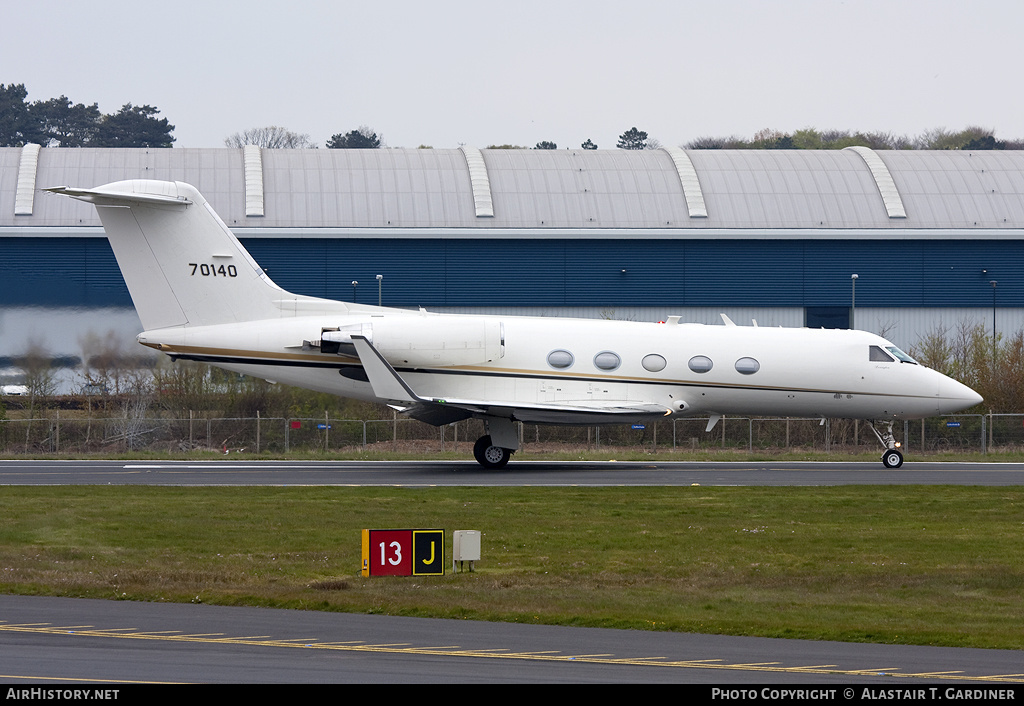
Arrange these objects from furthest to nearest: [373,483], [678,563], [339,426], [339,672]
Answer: [339,426] < [373,483] < [678,563] < [339,672]

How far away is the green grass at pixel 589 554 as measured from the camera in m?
14.5

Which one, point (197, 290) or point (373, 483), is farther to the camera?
point (197, 290)

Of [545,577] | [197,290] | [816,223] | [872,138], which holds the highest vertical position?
[872,138]

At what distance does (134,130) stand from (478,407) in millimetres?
106449

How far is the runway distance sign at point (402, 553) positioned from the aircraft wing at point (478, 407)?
1444cm

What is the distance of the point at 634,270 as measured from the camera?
63.7m

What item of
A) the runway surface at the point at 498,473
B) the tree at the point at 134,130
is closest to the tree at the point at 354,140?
the tree at the point at 134,130

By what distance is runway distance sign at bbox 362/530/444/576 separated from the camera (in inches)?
648

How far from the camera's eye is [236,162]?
212 ft

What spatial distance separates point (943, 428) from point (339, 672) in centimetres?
3877

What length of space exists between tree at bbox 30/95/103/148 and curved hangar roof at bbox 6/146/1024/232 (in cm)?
7046
